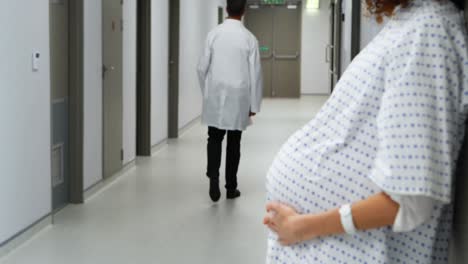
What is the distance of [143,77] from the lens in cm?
751

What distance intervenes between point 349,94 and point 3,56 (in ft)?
9.81

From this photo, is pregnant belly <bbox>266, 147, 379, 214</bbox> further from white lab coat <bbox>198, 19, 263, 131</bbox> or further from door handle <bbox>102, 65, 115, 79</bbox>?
door handle <bbox>102, 65, 115, 79</bbox>

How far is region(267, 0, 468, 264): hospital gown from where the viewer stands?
969 mm

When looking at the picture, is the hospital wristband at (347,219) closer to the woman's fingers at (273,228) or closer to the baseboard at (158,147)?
the woman's fingers at (273,228)

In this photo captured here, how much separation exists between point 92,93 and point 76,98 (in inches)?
17.5

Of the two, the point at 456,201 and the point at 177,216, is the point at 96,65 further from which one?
the point at 456,201

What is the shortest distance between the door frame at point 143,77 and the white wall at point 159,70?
303 mm

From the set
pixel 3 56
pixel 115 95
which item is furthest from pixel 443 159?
pixel 115 95

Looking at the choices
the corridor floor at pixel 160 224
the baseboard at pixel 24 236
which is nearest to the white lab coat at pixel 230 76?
the corridor floor at pixel 160 224

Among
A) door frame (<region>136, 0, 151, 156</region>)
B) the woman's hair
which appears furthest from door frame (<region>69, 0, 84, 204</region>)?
the woman's hair

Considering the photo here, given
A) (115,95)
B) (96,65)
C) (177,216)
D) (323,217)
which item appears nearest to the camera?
(323,217)

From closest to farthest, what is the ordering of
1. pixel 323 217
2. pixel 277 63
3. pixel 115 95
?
pixel 323 217
pixel 115 95
pixel 277 63

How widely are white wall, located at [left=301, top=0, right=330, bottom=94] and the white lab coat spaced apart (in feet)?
45.4

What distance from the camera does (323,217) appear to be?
1.08 metres
